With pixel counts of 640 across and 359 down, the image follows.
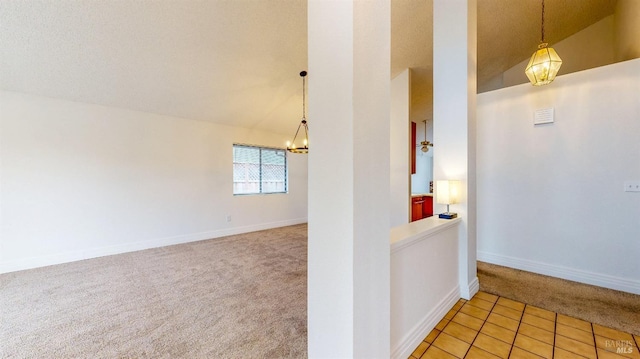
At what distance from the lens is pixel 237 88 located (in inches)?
166

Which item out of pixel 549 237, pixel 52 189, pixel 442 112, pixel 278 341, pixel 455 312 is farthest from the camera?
pixel 52 189

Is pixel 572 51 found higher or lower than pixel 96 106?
higher

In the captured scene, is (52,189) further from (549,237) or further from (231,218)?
(549,237)

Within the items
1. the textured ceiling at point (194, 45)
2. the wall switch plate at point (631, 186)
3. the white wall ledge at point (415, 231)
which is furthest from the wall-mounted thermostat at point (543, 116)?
the white wall ledge at point (415, 231)

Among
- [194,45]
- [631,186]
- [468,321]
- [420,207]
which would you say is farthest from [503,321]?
[194,45]

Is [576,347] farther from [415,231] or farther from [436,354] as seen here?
[415,231]

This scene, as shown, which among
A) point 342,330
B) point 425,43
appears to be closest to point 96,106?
point 342,330

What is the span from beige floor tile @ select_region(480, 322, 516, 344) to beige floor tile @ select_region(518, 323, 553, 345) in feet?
0.32

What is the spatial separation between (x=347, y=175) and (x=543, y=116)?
3348mm

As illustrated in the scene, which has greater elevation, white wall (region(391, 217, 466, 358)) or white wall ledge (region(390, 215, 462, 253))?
white wall ledge (region(390, 215, 462, 253))

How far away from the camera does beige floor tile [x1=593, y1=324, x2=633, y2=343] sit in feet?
6.02

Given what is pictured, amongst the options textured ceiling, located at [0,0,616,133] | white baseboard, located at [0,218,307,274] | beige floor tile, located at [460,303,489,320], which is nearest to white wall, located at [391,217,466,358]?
beige floor tile, located at [460,303,489,320]

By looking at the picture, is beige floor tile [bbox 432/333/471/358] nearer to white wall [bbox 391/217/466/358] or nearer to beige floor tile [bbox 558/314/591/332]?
white wall [bbox 391/217/466/358]

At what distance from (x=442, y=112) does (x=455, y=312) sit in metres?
1.96
